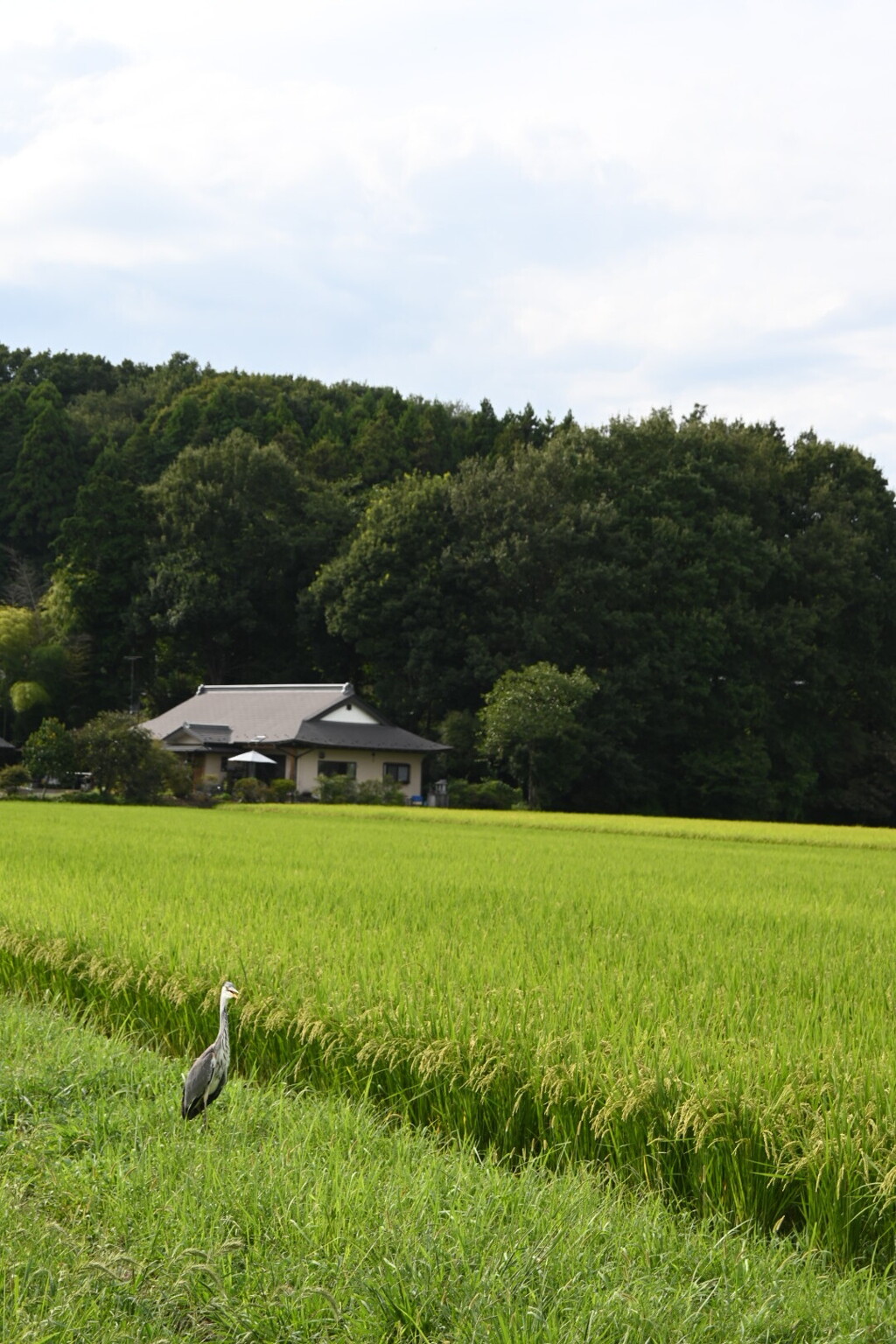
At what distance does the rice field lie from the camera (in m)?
3.88

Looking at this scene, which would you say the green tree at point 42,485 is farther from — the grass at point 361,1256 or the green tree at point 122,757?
the grass at point 361,1256

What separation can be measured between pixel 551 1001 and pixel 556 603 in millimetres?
37866

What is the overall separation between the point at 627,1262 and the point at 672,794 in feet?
137

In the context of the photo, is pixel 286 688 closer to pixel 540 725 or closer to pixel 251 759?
pixel 251 759

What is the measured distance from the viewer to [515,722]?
38.6 meters

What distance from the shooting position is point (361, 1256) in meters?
3.05

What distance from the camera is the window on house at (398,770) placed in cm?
4497

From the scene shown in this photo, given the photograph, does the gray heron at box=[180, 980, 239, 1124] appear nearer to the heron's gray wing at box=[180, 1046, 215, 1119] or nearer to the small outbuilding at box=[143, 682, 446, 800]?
the heron's gray wing at box=[180, 1046, 215, 1119]

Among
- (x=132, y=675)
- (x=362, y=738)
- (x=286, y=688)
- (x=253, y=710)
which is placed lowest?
(x=362, y=738)

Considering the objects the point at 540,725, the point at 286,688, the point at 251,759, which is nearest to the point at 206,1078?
the point at 540,725

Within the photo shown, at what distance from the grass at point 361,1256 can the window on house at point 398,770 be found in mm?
40874

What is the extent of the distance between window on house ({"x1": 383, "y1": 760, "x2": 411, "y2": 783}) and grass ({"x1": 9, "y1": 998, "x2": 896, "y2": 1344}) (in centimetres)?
4087

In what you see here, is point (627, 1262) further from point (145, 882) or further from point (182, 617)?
point (182, 617)

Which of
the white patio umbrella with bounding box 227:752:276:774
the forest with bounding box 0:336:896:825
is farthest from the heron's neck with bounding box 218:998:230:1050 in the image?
the white patio umbrella with bounding box 227:752:276:774
